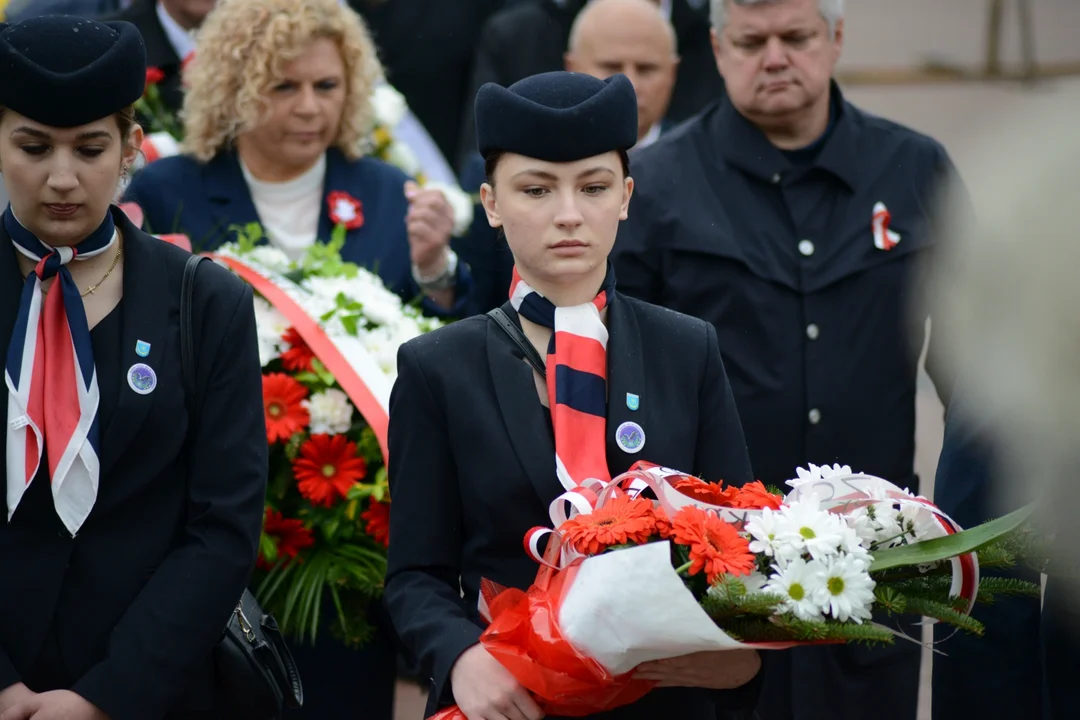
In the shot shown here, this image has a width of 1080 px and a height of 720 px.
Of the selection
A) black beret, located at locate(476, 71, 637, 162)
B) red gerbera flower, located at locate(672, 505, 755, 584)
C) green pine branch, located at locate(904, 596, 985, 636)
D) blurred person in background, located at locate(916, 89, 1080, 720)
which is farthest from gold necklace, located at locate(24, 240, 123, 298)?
blurred person in background, located at locate(916, 89, 1080, 720)

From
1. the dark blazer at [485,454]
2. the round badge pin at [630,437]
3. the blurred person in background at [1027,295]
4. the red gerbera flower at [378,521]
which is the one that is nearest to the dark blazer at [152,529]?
the dark blazer at [485,454]

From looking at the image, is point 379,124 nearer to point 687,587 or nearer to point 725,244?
point 725,244

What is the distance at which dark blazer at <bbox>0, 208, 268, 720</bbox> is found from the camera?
3.23 meters

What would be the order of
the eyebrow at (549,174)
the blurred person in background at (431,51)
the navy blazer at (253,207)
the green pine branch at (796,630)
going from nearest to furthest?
the green pine branch at (796,630)
the eyebrow at (549,174)
the navy blazer at (253,207)
the blurred person in background at (431,51)

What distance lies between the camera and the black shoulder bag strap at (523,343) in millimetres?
3195

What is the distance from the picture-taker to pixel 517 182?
3.19m

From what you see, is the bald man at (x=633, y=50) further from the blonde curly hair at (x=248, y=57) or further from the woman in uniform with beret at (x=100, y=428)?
the woman in uniform with beret at (x=100, y=428)

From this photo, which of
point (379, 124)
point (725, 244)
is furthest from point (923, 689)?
point (379, 124)

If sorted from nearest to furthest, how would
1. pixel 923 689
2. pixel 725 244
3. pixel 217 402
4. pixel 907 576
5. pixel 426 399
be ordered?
pixel 907 576
pixel 426 399
pixel 217 402
pixel 725 244
pixel 923 689

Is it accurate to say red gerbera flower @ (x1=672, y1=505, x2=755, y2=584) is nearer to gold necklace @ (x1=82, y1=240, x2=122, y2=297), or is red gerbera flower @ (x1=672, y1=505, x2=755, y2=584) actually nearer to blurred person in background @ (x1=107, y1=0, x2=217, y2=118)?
gold necklace @ (x1=82, y1=240, x2=122, y2=297)

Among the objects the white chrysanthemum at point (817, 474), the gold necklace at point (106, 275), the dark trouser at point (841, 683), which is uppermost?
the gold necklace at point (106, 275)

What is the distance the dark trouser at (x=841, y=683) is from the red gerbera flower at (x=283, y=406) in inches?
56.1

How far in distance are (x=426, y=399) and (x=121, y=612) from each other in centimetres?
78

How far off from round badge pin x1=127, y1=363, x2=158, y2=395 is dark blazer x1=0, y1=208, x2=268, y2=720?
0.01 metres
